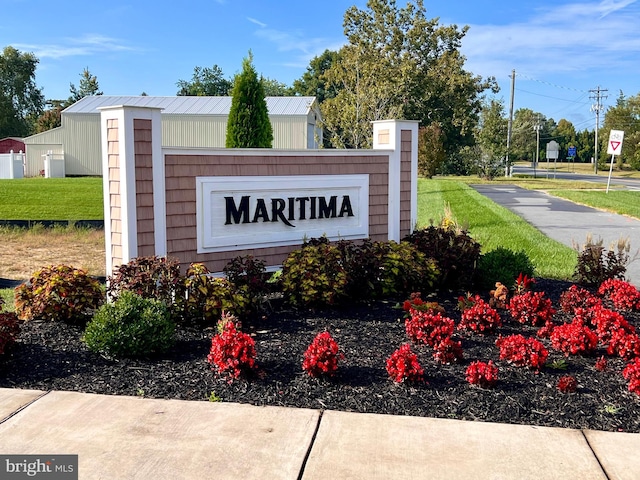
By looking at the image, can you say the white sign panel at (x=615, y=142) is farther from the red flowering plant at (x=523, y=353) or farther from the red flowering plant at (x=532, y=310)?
the red flowering plant at (x=523, y=353)

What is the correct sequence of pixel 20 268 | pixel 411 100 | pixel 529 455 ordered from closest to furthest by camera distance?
pixel 529 455
pixel 20 268
pixel 411 100

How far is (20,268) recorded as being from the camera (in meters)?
9.71

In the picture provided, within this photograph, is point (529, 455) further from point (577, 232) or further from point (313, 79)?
point (313, 79)

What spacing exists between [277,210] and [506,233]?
23.9 ft

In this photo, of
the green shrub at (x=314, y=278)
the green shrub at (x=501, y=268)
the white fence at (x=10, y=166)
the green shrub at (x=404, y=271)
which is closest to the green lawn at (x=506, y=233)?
the green shrub at (x=501, y=268)

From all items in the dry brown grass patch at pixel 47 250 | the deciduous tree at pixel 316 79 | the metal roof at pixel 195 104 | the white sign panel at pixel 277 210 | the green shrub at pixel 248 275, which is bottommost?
the dry brown grass patch at pixel 47 250

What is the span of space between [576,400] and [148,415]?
2.84m

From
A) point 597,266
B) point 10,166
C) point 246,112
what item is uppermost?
point 246,112

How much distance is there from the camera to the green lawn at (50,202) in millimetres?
16797

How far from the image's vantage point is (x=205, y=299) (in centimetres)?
600

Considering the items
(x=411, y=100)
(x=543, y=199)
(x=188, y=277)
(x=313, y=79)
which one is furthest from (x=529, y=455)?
(x=313, y=79)

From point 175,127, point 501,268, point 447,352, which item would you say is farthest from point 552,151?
point 447,352

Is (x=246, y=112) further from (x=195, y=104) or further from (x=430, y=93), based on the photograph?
(x=430, y=93)

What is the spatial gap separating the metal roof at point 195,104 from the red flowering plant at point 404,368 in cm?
3226
